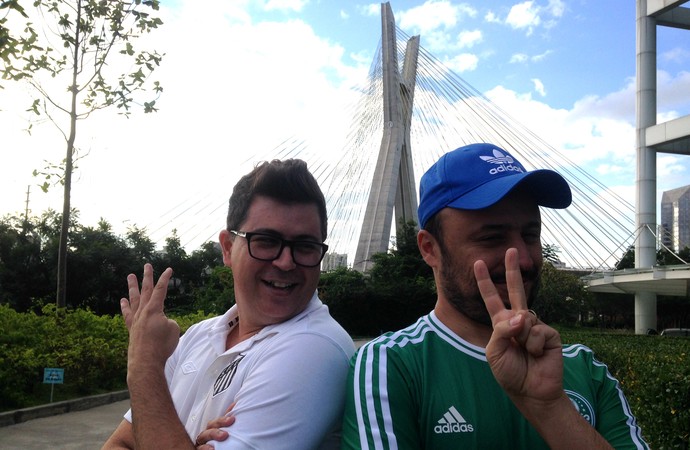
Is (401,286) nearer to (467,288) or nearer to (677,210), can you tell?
(467,288)

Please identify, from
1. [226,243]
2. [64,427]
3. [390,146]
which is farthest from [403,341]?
[390,146]

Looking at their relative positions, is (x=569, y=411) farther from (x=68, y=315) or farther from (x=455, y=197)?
(x=68, y=315)

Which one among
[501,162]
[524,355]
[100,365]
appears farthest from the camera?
A: [100,365]

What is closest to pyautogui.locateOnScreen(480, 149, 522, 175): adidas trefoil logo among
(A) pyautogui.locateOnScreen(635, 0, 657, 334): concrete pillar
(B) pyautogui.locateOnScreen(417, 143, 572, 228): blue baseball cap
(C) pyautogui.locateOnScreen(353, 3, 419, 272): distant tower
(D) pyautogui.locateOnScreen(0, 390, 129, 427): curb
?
(B) pyautogui.locateOnScreen(417, 143, 572, 228): blue baseball cap

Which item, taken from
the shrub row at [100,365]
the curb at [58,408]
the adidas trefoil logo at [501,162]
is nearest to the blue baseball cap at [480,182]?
the adidas trefoil logo at [501,162]

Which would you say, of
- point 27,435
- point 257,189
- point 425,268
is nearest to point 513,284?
point 257,189

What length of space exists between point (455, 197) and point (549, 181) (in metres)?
0.22

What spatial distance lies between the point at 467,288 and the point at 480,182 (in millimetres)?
242

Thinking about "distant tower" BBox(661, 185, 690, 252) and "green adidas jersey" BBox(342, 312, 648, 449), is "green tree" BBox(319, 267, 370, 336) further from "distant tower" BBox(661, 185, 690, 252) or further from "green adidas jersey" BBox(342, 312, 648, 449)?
"distant tower" BBox(661, 185, 690, 252)

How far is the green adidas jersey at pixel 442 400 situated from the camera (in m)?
1.32

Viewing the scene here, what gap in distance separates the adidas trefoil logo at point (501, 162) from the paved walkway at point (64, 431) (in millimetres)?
5563

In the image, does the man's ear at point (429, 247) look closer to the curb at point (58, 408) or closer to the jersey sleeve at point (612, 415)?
the jersey sleeve at point (612, 415)

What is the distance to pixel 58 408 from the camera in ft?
25.1

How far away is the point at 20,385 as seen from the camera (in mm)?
7332
